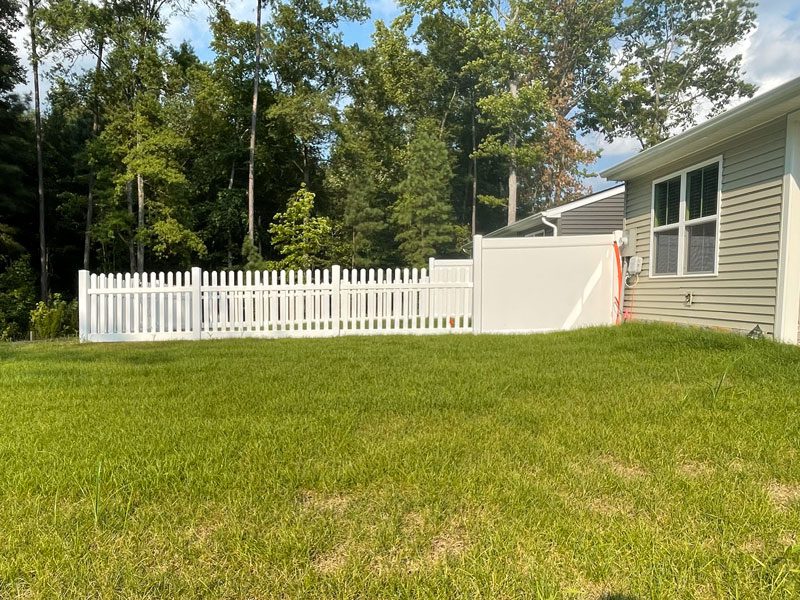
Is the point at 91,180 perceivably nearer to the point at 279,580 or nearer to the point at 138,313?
the point at 138,313

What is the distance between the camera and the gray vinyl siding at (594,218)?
12188 millimetres

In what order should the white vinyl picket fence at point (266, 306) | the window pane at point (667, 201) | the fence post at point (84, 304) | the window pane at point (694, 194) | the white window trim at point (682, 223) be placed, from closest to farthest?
the white window trim at point (682, 223) < the window pane at point (694, 194) < the window pane at point (667, 201) < the fence post at point (84, 304) < the white vinyl picket fence at point (266, 306)

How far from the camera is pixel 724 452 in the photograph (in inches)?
103

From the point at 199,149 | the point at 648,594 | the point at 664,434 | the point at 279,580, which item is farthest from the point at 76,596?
the point at 199,149

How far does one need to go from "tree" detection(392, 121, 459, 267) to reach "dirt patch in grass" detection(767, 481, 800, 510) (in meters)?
19.5

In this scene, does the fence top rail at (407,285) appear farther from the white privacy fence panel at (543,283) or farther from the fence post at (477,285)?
the white privacy fence panel at (543,283)

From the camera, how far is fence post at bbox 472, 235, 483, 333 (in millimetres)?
8211

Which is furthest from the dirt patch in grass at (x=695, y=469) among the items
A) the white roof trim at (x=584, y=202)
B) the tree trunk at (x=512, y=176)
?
the tree trunk at (x=512, y=176)

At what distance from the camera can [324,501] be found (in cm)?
213

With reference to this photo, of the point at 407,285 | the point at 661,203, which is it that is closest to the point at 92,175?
the point at 407,285

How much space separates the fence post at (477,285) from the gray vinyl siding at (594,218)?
4.87m

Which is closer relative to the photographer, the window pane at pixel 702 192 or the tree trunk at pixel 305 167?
the window pane at pixel 702 192

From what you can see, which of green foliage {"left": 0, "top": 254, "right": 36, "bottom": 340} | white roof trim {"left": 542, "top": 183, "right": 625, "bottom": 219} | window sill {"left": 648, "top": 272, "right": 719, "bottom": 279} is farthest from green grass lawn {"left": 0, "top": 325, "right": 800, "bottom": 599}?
green foliage {"left": 0, "top": 254, "right": 36, "bottom": 340}

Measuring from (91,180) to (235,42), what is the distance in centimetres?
762
